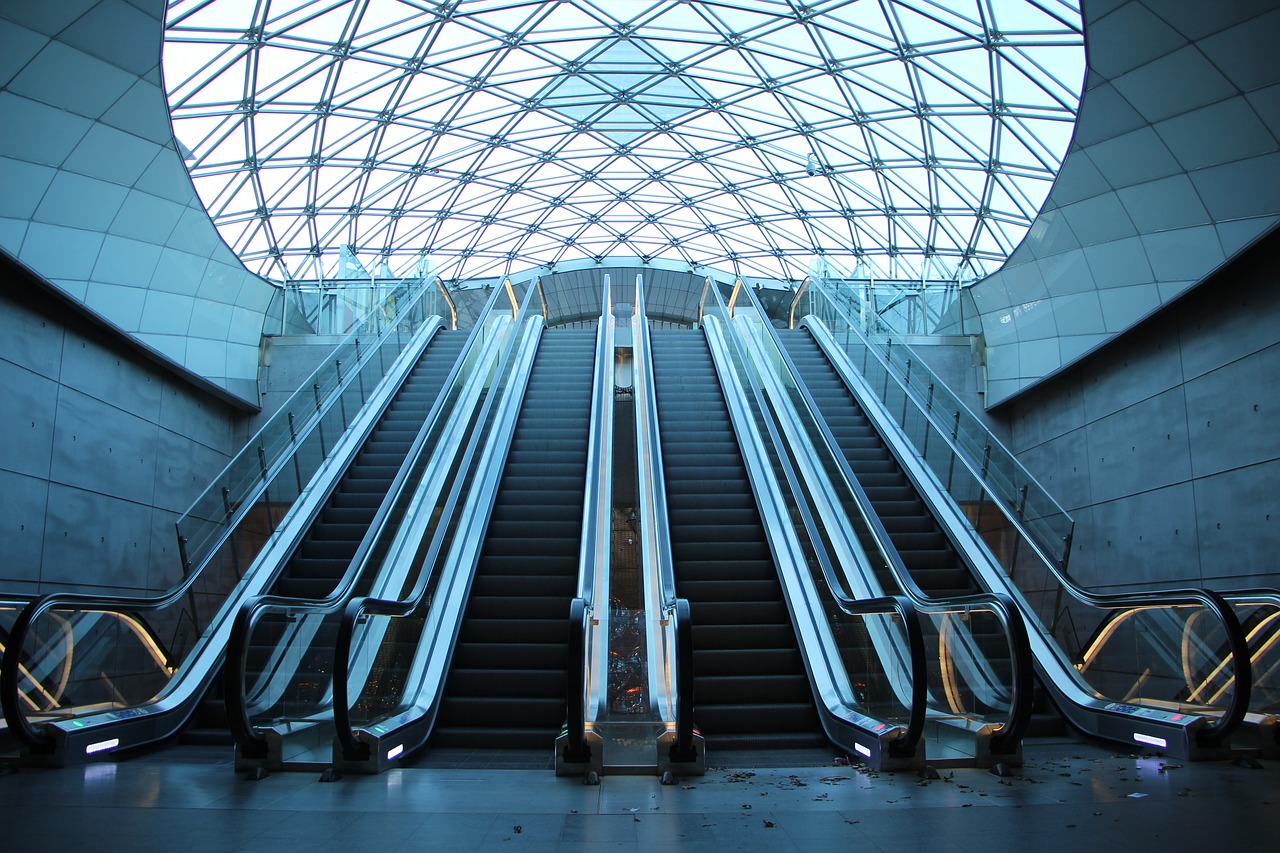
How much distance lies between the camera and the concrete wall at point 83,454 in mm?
11375

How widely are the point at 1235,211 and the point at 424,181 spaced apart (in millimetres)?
24291

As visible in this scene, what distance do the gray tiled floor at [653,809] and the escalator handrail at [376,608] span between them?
37 cm

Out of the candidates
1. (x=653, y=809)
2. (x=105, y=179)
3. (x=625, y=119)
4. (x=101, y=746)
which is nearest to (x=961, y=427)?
(x=653, y=809)

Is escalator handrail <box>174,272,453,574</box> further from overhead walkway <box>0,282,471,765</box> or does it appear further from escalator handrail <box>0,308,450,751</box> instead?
escalator handrail <box>0,308,450,751</box>

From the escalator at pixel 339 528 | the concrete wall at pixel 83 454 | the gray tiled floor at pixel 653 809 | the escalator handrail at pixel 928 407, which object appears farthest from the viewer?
the escalator handrail at pixel 928 407

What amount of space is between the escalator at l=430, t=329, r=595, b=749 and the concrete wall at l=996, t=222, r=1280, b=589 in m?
8.33

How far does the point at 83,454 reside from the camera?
12875 mm

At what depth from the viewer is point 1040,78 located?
61.2 feet

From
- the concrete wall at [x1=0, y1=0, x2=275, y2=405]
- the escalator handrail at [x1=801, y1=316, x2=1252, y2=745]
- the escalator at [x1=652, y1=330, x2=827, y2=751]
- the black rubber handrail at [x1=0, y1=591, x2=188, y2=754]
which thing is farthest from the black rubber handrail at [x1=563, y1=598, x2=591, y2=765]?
the concrete wall at [x1=0, y1=0, x2=275, y2=405]

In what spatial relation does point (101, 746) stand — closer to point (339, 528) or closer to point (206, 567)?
point (206, 567)

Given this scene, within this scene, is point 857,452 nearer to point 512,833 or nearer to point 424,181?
point 512,833

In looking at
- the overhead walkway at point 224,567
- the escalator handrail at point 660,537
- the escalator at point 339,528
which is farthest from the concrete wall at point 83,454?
the escalator handrail at point 660,537

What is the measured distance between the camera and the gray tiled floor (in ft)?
15.5

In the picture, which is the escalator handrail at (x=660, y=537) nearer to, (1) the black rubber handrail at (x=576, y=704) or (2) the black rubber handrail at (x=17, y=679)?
(1) the black rubber handrail at (x=576, y=704)
